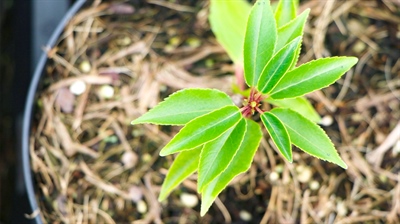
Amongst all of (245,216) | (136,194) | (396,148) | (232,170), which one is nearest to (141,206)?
(136,194)

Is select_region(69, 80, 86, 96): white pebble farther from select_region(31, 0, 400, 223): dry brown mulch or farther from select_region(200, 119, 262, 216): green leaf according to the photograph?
select_region(200, 119, 262, 216): green leaf

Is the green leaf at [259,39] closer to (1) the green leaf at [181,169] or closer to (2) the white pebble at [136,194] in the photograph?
(1) the green leaf at [181,169]

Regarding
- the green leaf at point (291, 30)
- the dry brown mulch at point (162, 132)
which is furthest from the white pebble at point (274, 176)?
the green leaf at point (291, 30)

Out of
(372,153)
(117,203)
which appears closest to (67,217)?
(117,203)

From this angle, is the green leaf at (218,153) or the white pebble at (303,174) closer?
the green leaf at (218,153)

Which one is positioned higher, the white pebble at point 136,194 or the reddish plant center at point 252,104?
the reddish plant center at point 252,104

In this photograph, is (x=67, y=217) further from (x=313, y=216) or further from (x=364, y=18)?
(x=364, y=18)
